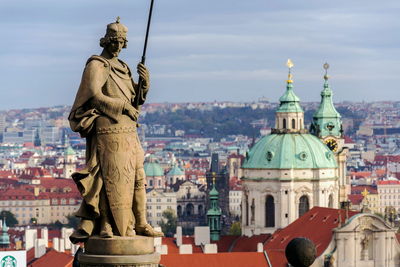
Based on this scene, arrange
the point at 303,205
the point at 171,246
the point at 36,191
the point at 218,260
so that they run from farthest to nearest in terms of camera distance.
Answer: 1. the point at 36,191
2. the point at 303,205
3. the point at 171,246
4. the point at 218,260

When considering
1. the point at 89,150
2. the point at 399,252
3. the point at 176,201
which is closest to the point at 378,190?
the point at 176,201

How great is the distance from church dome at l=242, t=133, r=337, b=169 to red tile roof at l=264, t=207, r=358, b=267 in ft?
17.2

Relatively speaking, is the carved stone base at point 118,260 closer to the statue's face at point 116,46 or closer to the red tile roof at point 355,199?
the statue's face at point 116,46

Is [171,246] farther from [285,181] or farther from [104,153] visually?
[104,153]

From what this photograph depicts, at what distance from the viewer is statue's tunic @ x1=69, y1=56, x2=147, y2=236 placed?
10352mm

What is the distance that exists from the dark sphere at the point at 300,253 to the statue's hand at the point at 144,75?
187cm

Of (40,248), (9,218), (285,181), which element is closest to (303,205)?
(285,181)

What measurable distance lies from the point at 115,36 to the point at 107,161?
2.65ft

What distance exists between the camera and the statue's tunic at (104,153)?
1035 cm

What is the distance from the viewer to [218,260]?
55750mm

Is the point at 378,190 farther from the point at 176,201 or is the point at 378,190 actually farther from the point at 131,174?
the point at 131,174

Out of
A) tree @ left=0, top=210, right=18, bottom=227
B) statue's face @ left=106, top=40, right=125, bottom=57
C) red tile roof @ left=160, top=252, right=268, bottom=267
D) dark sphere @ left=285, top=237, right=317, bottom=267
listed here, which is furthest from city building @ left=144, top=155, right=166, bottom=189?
dark sphere @ left=285, top=237, right=317, bottom=267

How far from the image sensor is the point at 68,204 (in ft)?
500

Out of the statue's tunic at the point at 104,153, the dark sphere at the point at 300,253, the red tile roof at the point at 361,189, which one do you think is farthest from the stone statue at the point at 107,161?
the red tile roof at the point at 361,189
